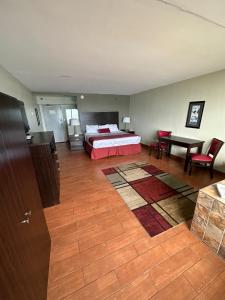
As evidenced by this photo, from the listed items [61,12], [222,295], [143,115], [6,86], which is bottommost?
[222,295]

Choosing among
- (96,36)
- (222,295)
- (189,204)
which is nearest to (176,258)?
(222,295)

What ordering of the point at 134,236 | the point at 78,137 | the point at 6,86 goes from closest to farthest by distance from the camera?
the point at 134,236 < the point at 6,86 < the point at 78,137

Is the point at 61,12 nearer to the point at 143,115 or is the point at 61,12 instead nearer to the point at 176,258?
the point at 176,258

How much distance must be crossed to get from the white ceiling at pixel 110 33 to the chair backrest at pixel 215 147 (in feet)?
5.21

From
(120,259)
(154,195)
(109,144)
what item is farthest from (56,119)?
(120,259)

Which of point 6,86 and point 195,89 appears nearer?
point 6,86

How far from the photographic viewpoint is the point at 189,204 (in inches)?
85.3

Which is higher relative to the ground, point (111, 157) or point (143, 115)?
point (143, 115)

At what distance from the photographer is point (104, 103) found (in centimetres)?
606

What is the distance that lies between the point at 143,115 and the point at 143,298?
17.6ft

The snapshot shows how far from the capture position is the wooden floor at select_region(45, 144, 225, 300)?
1.16m

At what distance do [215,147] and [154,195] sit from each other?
1.92 metres

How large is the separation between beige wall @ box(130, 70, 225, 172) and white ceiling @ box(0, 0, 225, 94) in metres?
0.81

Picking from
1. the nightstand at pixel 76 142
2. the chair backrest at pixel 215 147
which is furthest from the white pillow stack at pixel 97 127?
the chair backrest at pixel 215 147
